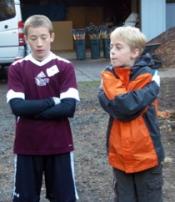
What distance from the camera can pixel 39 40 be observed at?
4164 millimetres

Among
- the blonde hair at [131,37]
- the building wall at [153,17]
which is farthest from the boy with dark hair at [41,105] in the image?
the building wall at [153,17]

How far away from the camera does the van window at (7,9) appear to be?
13.2 m

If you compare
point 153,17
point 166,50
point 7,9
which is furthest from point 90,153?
point 153,17

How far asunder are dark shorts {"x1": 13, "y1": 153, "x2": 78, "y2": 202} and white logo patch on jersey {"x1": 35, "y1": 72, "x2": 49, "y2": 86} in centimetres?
54

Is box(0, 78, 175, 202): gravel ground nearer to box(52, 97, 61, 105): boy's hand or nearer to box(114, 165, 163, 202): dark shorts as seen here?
box(114, 165, 163, 202): dark shorts

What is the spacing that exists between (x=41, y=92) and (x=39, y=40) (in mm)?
372

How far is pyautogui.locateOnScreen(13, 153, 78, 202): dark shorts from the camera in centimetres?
432

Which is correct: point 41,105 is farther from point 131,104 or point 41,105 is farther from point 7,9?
point 7,9

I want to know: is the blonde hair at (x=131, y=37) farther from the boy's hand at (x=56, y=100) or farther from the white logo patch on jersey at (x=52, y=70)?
the boy's hand at (x=56, y=100)

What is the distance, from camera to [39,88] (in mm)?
4211

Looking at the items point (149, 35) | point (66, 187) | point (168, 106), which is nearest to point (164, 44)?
point (149, 35)

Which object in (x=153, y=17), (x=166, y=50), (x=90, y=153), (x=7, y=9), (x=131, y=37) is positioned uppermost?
(x=7, y=9)

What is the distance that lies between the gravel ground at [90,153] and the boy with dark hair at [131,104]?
1342mm

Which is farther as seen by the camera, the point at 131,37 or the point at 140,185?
the point at 140,185
